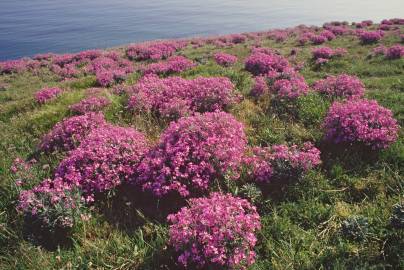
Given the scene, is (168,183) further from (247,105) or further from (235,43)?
(235,43)

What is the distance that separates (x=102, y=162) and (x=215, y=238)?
319cm

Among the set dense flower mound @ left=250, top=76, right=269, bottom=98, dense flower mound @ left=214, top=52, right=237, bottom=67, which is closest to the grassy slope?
dense flower mound @ left=250, top=76, right=269, bottom=98

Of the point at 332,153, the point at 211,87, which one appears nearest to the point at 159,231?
the point at 332,153

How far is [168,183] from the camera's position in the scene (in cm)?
686

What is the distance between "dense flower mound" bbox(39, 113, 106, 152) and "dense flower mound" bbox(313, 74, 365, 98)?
689 centimetres

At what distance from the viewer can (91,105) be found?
35.6ft

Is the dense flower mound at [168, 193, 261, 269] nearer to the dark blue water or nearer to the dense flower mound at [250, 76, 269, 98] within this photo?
the dense flower mound at [250, 76, 269, 98]

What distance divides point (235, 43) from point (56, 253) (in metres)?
29.2

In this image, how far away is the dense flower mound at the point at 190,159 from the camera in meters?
6.82

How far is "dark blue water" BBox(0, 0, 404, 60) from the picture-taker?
58.7 m

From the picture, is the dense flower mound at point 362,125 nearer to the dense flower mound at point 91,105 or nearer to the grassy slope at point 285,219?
the grassy slope at point 285,219

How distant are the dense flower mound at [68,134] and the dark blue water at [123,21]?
47.4 m

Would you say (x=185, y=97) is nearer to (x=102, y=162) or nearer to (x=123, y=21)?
(x=102, y=162)

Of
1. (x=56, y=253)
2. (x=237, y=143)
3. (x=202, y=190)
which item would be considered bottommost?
(x=56, y=253)
